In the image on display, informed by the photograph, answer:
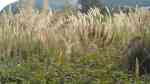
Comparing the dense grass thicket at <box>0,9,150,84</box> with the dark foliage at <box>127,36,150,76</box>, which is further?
the dark foliage at <box>127,36,150,76</box>

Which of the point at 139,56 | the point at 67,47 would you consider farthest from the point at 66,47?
the point at 139,56

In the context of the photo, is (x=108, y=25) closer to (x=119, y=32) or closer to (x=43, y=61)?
(x=119, y=32)

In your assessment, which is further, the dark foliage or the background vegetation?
the dark foliage

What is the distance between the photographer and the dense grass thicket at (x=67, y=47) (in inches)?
167

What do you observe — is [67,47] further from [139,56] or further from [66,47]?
[139,56]

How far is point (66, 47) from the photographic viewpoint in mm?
5188

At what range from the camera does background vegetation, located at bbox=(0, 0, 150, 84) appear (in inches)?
167

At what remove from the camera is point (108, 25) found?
265 inches

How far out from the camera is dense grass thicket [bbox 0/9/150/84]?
167 inches

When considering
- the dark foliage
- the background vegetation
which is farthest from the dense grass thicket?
the dark foliage

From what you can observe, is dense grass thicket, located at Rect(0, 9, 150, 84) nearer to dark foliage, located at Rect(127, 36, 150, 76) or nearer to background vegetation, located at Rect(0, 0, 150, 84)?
background vegetation, located at Rect(0, 0, 150, 84)

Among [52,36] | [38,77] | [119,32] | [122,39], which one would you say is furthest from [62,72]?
[119,32]

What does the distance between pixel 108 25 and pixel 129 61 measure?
2099 millimetres

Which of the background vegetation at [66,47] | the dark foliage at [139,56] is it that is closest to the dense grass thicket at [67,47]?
the background vegetation at [66,47]
